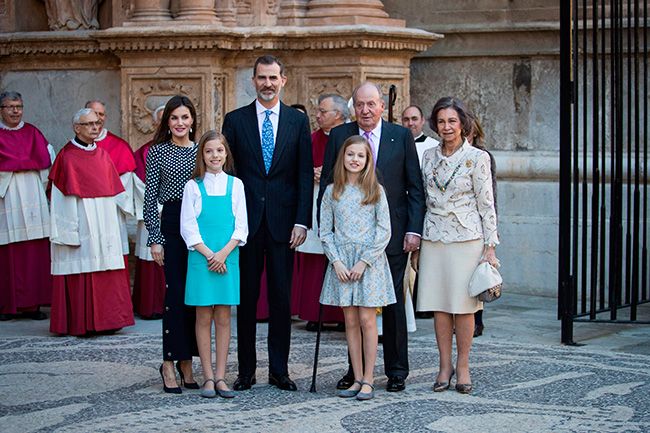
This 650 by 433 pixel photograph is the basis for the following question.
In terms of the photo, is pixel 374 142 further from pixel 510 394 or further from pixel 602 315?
pixel 602 315

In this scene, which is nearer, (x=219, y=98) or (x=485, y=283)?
(x=485, y=283)

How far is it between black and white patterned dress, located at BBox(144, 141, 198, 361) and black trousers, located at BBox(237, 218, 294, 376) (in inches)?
12.4

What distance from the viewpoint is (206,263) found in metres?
8.16

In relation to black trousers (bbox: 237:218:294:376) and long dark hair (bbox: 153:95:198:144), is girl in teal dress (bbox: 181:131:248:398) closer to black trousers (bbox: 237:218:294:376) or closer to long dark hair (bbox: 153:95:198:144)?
black trousers (bbox: 237:218:294:376)

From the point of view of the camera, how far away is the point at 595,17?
33.5 ft

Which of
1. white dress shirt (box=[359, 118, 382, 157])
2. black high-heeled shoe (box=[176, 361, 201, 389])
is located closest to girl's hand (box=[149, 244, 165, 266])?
black high-heeled shoe (box=[176, 361, 201, 389])

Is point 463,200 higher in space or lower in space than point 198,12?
lower

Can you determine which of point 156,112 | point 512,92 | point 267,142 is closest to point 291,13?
point 156,112

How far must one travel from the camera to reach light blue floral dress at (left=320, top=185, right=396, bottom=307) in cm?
810

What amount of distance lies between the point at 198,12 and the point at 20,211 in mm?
2309

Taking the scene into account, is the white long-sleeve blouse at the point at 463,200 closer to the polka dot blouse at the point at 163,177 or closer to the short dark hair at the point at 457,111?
the short dark hair at the point at 457,111

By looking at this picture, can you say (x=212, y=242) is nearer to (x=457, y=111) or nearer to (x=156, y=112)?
(x=457, y=111)

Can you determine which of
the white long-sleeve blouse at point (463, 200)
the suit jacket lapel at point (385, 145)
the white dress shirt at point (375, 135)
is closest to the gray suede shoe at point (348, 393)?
the white long-sleeve blouse at point (463, 200)

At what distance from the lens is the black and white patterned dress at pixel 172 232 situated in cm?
834
